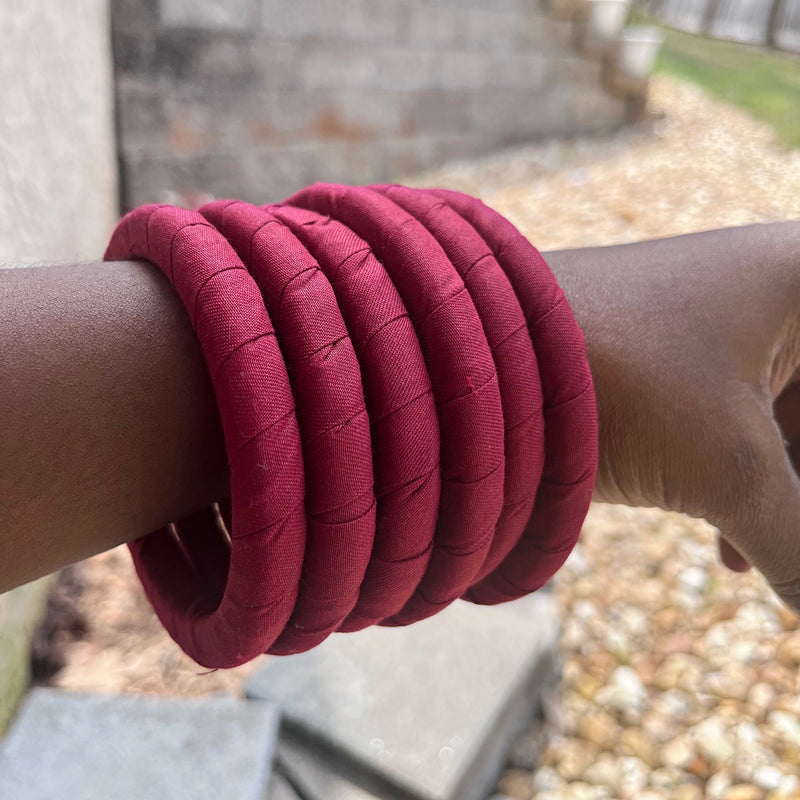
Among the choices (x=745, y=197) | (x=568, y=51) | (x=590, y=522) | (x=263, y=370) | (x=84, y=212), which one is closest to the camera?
(x=263, y=370)

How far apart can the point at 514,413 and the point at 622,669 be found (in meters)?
0.93

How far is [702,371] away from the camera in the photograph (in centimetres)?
65

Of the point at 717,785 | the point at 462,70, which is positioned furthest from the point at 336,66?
the point at 717,785

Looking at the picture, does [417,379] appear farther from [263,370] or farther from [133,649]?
[133,649]

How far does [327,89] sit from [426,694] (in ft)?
7.00

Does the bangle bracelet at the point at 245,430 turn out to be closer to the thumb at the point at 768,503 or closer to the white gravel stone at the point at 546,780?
the thumb at the point at 768,503

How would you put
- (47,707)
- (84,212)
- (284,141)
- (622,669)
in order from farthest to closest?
(284,141)
(84,212)
(622,669)
(47,707)

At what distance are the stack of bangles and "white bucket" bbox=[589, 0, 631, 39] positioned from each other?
2.93m

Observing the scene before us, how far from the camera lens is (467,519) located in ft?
1.75

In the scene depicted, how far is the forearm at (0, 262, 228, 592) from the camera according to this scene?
469mm

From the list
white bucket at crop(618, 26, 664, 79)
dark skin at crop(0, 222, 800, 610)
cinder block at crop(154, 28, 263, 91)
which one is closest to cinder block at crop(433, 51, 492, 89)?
white bucket at crop(618, 26, 664, 79)

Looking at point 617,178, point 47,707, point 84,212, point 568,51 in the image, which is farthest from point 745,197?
point 47,707

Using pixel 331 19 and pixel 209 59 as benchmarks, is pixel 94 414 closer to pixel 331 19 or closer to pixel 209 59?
pixel 209 59

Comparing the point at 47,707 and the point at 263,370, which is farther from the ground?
the point at 263,370
